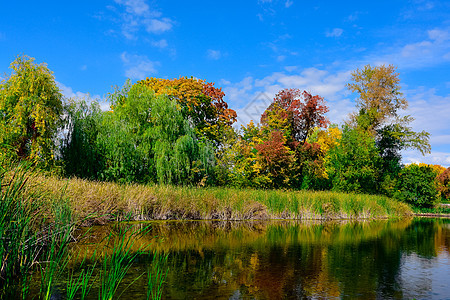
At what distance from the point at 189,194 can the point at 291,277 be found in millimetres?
9247

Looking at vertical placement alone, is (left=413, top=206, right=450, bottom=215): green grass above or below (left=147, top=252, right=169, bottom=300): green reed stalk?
above

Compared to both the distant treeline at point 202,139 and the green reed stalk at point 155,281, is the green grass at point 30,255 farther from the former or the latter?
the distant treeline at point 202,139

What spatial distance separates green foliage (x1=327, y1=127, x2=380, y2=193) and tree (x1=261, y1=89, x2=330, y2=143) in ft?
10.7

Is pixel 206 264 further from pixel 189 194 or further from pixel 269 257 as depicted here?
pixel 189 194

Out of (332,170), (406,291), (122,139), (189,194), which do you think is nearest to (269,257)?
(406,291)

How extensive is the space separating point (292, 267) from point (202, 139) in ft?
49.7

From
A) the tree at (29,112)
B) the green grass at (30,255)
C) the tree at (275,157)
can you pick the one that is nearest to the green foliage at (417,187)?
the tree at (275,157)

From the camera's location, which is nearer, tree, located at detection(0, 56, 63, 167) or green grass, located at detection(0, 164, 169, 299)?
green grass, located at detection(0, 164, 169, 299)

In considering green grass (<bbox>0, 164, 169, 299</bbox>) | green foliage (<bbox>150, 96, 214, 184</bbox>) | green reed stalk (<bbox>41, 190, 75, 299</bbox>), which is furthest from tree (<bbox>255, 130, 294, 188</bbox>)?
green reed stalk (<bbox>41, 190, 75, 299</bbox>)

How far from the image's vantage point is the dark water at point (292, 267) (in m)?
5.11

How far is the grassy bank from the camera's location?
11.2 m

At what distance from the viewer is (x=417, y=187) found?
1128 inches

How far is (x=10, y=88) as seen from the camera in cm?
1625

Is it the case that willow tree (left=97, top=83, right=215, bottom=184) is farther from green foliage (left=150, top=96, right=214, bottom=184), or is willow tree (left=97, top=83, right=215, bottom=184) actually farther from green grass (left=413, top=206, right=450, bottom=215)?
green grass (left=413, top=206, right=450, bottom=215)
